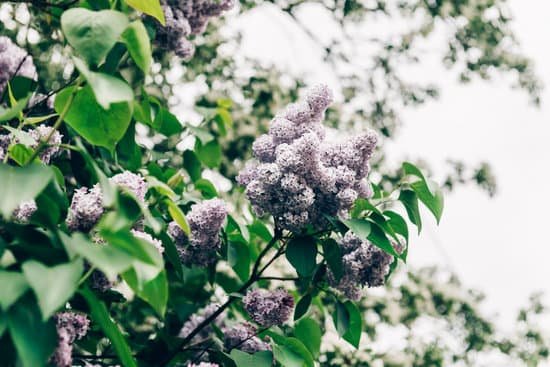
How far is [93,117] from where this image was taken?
1616 mm

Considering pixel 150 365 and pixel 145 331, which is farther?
pixel 145 331

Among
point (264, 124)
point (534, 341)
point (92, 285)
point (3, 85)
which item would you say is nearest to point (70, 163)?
point (3, 85)

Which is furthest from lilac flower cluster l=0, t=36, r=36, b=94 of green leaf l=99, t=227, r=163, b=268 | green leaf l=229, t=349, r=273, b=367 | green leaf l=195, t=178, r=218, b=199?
green leaf l=99, t=227, r=163, b=268

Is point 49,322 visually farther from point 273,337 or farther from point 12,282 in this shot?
point 273,337

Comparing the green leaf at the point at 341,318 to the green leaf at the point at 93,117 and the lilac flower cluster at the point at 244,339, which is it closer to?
the lilac flower cluster at the point at 244,339

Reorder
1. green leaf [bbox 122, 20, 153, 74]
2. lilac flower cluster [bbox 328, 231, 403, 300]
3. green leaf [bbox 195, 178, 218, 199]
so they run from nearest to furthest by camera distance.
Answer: green leaf [bbox 122, 20, 153, 74] < lilac flower cluster [bbox 328, 231, 403, 300] < green leaf [bbox 195, 178, 218, 199]

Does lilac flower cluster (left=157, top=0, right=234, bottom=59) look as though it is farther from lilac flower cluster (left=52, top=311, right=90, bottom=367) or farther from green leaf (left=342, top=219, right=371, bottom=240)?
lilac flower cluster (left=52, top=311, right=90, bottom=367)

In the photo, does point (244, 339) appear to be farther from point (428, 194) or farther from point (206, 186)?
point (428, 194)

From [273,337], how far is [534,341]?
3.51m

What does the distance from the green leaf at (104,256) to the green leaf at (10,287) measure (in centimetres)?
10

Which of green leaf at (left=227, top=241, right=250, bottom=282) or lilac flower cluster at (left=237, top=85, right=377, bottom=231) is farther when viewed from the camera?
green leaf at (left=227, top=241, right=250, bottom=282)

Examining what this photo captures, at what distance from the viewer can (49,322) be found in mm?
1212

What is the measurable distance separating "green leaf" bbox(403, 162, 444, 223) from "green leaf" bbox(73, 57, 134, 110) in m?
0.90

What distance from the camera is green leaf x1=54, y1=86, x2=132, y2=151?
62.7 inches
